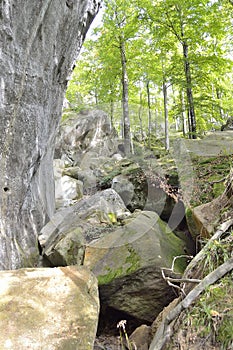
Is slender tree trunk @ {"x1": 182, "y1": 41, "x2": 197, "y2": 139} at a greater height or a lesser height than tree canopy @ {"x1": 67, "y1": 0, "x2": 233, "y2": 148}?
lesser

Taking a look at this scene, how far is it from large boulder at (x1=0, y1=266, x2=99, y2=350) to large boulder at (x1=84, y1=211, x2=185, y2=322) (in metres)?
1.17

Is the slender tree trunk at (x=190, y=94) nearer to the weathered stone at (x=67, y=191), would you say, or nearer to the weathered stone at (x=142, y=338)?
the weathered stone at (x=67, y=191)

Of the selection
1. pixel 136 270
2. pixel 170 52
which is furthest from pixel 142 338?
pixel 170 52

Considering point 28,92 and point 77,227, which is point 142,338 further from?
point 28,92

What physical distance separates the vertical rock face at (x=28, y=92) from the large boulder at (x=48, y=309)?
5.49 ft

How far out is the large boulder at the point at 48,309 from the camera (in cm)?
192

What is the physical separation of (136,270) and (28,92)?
3.42 metres

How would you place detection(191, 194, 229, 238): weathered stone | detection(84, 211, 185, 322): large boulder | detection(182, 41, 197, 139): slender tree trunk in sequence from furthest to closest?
detection(182, 41, 197, 139): slender tree trunk, detection(84, 211, 185, 322): large boulder, detection(191, 194, 229, 238): weathered stone

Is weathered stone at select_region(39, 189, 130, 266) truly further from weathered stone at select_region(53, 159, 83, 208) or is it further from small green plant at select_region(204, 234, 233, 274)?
small green plant at select_region(204, 234, 233, 274)

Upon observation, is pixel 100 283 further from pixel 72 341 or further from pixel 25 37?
pixel 25 37

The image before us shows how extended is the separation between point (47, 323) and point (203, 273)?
4.44 feet

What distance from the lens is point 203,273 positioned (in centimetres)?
215

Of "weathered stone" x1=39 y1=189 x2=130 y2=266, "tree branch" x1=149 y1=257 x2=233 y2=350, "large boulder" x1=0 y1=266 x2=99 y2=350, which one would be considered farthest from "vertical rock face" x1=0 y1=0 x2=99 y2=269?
"tree branch" x1=149 y1=257 x2=233 y2=350

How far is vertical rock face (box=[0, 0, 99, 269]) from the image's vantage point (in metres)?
3.93
